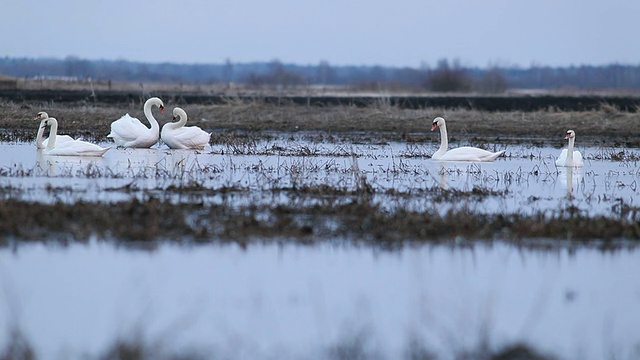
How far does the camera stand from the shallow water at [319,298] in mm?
6516

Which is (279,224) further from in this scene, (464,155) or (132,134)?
(132,134)

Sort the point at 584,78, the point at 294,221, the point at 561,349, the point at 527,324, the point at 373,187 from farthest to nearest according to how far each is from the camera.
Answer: the point at 584,78, the point at 373,187, the point at 294,221, the point at 527,324, the point at 561,349

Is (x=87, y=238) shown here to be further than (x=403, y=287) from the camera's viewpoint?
Yes

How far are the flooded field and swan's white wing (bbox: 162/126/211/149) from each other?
4.52m

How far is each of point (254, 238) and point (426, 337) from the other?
3.29 m

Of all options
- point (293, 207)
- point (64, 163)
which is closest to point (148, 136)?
point (64, 163)

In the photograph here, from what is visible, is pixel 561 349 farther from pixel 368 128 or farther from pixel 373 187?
pixel 368 128

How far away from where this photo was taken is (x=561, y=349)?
658 cm

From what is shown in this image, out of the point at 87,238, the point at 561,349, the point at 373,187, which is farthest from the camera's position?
the point at 373,187

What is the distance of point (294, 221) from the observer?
10500 mm

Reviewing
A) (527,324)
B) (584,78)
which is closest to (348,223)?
(527,324)

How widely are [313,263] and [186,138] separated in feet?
41.2

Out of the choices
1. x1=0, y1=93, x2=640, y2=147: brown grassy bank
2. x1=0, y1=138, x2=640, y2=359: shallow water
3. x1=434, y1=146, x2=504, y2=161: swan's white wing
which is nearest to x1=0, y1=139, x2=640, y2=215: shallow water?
x1=434, y1=146, x2=504, y2=161: swan's white wing

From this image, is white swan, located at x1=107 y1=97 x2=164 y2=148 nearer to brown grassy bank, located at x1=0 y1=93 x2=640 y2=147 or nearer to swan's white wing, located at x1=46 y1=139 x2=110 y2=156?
swan's white wing, located at x1=46 y1=139 x2=110 y2=156
